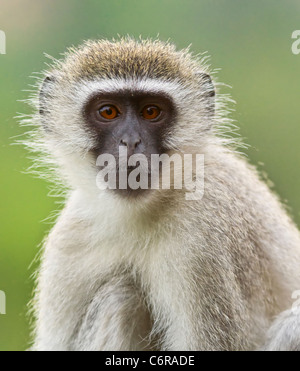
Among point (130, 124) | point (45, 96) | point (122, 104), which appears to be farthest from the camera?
point (45, 96)

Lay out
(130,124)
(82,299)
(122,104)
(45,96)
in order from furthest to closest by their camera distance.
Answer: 1. (45,96)
2. (82,299)
3. (122,104)
4. (130,124)

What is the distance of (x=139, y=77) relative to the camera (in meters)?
5.45

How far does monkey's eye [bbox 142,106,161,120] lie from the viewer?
5336mm

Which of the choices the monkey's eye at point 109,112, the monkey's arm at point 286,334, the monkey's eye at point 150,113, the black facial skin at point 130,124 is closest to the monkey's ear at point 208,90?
the black facial skin at point 130,124

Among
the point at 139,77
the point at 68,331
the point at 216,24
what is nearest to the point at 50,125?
the point at 139,77

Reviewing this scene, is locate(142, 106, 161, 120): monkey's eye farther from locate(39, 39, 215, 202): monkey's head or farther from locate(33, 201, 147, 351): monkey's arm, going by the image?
locate(33, 201, 147, 351): monkey's arm

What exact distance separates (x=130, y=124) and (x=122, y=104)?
0.68ft

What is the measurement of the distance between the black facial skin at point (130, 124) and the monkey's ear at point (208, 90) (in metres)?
0.34

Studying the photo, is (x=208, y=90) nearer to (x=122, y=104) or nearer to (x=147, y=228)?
(x=122, y=104)

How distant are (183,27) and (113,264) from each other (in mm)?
3022

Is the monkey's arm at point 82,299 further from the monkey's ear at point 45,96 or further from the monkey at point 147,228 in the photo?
the monkey's ear at point 45,96

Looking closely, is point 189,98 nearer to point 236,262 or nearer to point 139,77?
point 139,77

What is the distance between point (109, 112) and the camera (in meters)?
5.35

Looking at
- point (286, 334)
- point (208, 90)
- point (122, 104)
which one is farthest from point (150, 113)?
point (286, 334)
